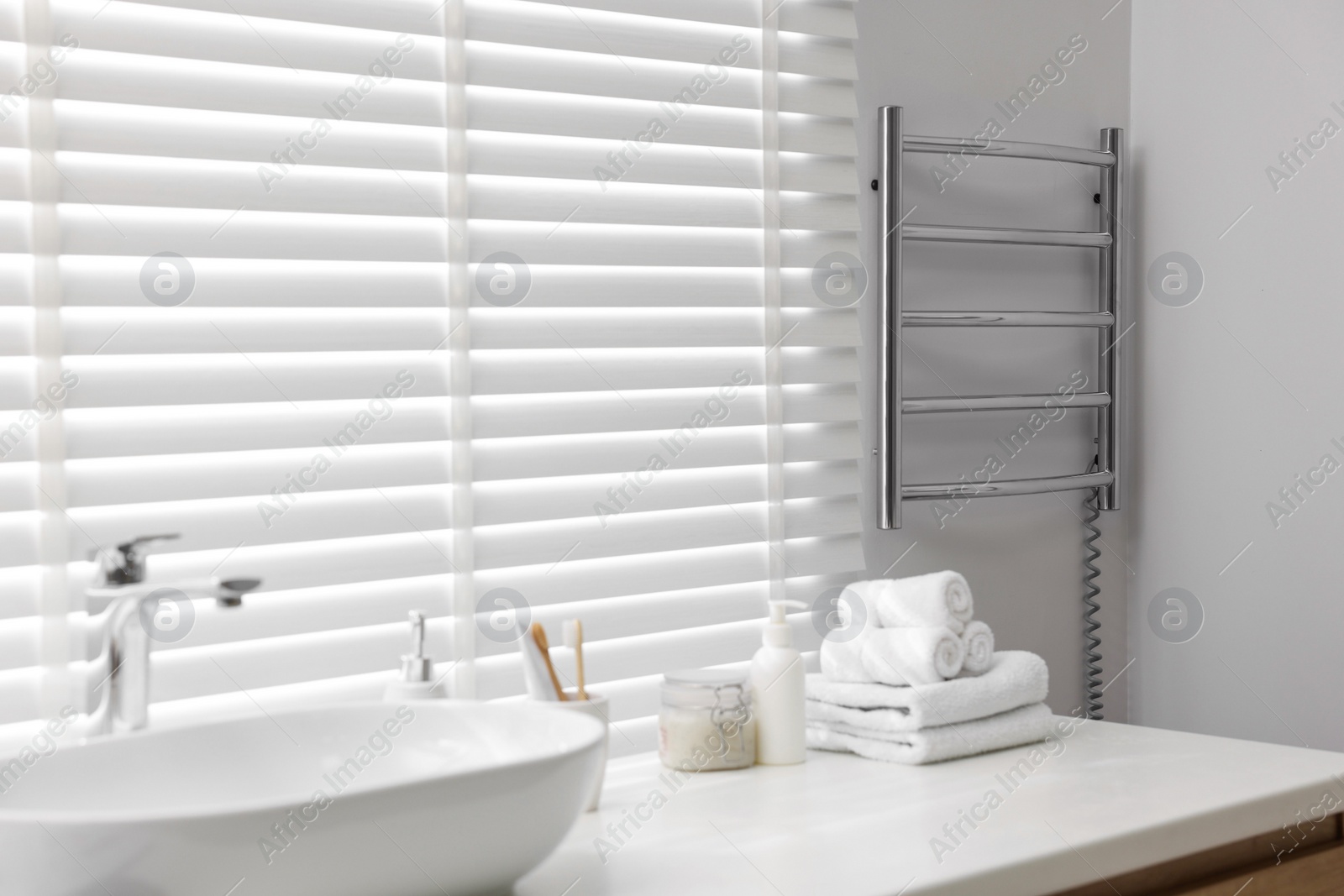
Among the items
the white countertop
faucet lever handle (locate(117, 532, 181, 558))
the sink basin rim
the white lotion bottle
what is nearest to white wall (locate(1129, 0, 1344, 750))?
the white countertop

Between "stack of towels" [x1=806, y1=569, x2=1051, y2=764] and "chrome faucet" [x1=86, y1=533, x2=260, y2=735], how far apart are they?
69 centimetres

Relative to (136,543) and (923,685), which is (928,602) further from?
(136,543)

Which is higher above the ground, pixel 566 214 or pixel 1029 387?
pixel 566 214

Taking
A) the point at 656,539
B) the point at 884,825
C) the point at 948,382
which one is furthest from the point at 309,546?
the point at 948,382

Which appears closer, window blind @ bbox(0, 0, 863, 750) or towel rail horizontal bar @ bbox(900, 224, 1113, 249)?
window blind @ bbox(0, 0, 863, 750)

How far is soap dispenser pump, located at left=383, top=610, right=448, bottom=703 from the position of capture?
108 centimetres

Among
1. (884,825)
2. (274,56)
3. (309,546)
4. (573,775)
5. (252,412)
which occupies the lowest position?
(884,825)

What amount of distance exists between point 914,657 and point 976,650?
0.27 feet

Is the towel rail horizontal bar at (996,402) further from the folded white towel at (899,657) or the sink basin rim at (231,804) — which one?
the sink basin rim at (231,804)

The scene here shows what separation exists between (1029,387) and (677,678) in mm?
745

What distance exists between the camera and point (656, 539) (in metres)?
1.38

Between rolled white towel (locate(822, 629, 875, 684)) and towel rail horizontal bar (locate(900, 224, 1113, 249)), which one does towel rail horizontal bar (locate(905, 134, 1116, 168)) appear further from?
rolled white towel (locate(822, 629, 875, 684))

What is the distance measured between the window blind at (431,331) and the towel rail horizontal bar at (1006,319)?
10cm

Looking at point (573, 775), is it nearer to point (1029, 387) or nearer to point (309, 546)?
point (309, 546)
